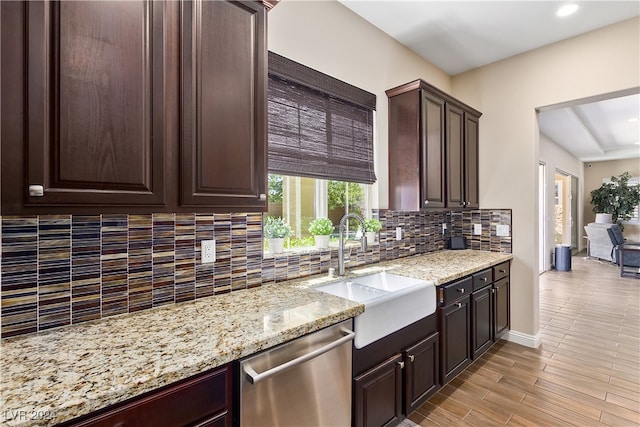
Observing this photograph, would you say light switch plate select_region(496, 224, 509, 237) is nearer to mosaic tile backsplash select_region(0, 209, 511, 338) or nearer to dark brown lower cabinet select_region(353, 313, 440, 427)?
dark brown lower cabinet select_region(353, 313, 440, 427)

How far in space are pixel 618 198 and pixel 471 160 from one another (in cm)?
795

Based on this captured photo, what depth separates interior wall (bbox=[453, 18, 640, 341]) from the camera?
8.77 ft

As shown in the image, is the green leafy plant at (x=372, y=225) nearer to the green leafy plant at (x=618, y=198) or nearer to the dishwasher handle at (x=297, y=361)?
the dishwasher handle at (x=297, y=361)

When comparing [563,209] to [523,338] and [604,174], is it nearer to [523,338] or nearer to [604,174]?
[604,174]

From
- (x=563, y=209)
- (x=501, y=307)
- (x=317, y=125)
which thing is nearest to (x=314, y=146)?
(x=317, y=125)

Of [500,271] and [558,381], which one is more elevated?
[500,271]

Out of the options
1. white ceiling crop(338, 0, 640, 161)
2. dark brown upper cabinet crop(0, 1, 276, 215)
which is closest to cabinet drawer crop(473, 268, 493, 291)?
white ceiling crop(338, 0, 640, 161)

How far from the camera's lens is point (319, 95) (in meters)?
2.31

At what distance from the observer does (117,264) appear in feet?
4.49

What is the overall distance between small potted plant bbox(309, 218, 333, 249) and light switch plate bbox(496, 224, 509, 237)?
83.3 inches

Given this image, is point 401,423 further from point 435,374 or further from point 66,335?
point 66,335

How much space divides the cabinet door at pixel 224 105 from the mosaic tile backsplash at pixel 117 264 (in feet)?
1.22

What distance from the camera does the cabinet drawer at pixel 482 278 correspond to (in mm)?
2561

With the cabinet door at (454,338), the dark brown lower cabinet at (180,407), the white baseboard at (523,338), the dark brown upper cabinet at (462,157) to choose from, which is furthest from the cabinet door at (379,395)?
the white baseboard at (523,338)
